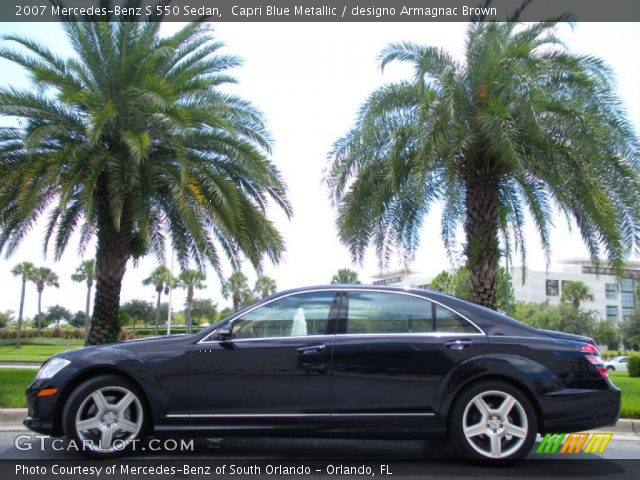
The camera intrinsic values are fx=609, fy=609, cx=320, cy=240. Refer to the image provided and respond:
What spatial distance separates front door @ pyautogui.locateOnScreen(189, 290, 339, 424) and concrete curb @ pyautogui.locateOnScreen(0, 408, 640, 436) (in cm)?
345

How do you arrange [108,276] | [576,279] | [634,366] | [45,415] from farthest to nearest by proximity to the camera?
[576,279] → [634,366] → [108,276] → [45,415]

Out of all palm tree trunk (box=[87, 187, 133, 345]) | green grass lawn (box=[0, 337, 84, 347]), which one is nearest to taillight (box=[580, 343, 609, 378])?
palm tree trunk (box=[87, 187, 133, 345])

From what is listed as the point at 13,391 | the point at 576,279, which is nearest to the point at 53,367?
the point at 13,391

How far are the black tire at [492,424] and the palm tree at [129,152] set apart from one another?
7.99 m

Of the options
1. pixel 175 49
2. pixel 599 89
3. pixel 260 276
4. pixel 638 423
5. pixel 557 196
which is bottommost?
pixel 638 423

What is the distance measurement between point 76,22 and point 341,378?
10948mm

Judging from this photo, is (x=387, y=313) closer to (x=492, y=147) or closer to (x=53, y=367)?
(x=53, y=367)

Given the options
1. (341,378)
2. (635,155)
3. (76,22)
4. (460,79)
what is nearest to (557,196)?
(635,155)

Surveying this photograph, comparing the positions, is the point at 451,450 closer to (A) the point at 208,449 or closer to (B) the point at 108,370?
(A) the point at 208,449

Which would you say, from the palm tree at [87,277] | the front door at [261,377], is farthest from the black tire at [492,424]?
the palm tree at [87,277]

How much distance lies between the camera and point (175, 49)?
13.1 m

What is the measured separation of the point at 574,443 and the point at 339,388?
239 centimetres

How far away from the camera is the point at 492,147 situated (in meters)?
10.8

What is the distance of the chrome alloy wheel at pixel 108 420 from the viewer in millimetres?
5234
